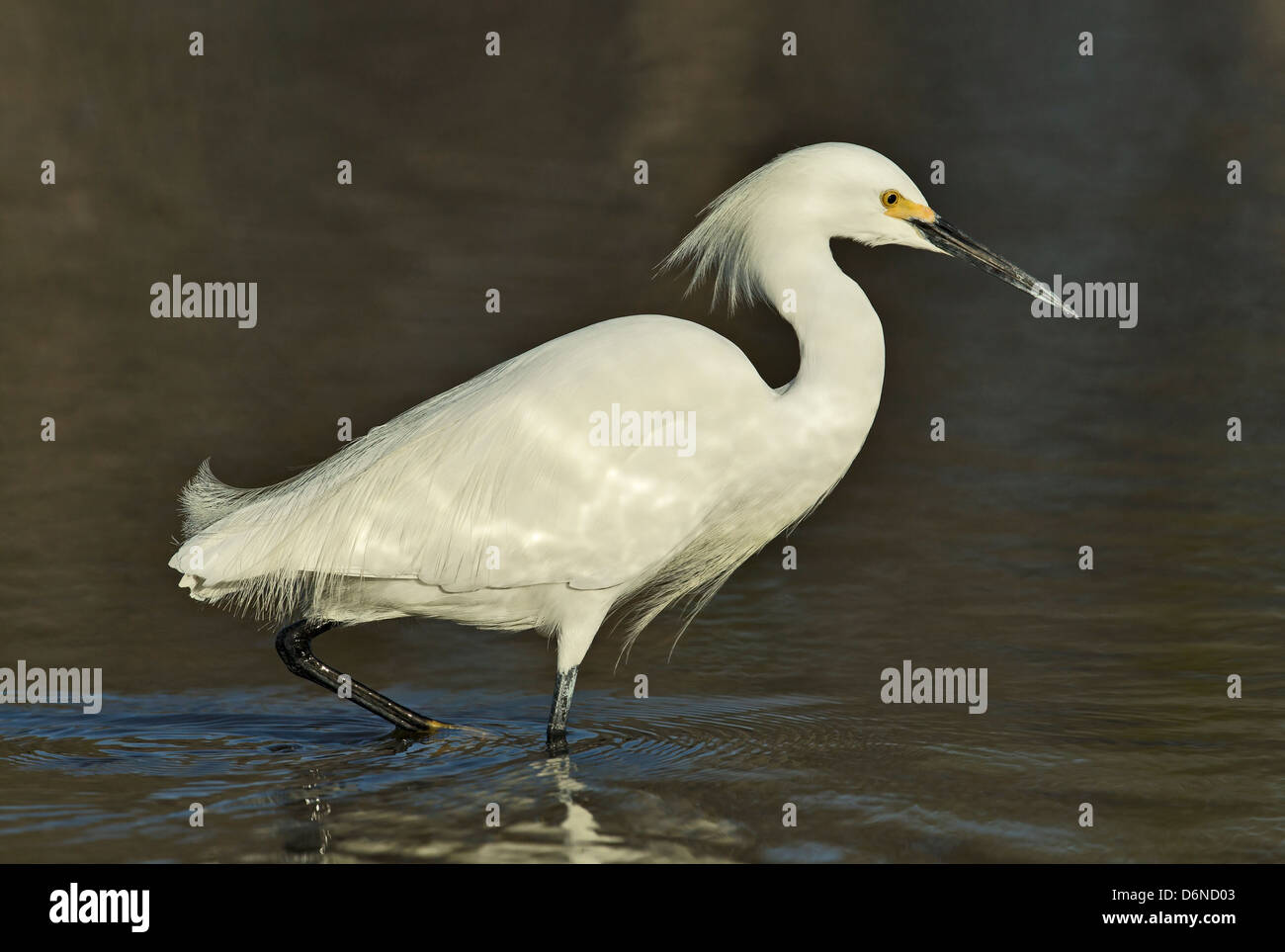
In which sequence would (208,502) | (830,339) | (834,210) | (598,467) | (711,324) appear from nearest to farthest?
(598,467) → (830,339) → (834,210) → (208,502) → (711,324)

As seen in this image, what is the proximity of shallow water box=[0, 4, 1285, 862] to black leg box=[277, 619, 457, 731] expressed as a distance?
127 millimetres

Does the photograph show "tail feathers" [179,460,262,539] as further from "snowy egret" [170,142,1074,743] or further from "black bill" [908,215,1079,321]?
"black bill" [908,215,1079,321]

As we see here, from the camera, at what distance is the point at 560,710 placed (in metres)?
5.25

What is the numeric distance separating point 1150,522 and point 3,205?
8.80 m

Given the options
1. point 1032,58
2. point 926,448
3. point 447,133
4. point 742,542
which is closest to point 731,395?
point 742,542

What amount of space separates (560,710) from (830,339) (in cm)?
145

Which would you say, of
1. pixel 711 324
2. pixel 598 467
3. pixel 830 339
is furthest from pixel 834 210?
pixel 711 324

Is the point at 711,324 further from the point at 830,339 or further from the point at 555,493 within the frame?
the point at 555,493

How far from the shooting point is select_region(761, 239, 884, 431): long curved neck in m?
5.19

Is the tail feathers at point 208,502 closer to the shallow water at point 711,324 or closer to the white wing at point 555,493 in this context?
the white wing at point 555,493

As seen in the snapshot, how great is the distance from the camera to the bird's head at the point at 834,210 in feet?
17.3

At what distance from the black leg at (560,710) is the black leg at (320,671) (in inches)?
19.3

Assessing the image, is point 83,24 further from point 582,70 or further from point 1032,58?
point 1032,58

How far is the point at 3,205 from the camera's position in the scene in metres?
12.5
